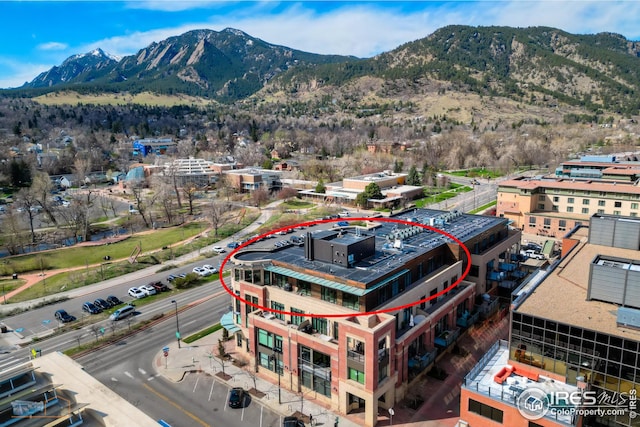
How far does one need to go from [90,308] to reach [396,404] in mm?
38055

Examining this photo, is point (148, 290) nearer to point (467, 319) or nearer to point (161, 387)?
point (161, 387)

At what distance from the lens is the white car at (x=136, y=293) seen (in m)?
55.5

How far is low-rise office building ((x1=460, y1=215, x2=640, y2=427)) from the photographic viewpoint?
24.3 meters

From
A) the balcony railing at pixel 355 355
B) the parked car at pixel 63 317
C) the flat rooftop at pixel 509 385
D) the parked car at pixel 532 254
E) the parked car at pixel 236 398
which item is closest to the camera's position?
the flat rooftop at pixel 509 385

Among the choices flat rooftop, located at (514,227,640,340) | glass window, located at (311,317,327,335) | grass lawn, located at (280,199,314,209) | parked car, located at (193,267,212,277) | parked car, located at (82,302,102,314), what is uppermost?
flat rooftop, located at (514,227,640,340)

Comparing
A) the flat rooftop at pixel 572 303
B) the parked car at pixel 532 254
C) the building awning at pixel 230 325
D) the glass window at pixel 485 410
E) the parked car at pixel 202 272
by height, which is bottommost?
the parked car at pixel 202 272

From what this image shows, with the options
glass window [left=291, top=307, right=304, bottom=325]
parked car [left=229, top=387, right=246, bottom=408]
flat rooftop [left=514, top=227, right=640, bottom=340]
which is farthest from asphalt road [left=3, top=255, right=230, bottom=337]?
flat rooftop [left=514, top=227, right=640, bottom=340]

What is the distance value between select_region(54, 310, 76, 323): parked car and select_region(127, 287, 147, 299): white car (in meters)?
7.33

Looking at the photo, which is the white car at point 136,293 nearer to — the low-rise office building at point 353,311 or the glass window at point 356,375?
the low-rise office building at point 353,311

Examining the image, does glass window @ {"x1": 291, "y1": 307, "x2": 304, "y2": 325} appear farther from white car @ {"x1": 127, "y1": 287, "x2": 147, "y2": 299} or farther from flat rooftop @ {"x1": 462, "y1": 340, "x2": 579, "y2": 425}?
white car @ {"x1": 127, "y1": 287, "x2": 147, "y2": 299}

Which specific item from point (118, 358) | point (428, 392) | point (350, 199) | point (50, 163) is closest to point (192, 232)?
point (350, 199)

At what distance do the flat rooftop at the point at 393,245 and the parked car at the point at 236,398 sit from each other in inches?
423

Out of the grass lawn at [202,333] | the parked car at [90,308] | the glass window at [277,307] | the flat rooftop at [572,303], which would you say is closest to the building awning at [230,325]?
the grass lawn at [202,333]

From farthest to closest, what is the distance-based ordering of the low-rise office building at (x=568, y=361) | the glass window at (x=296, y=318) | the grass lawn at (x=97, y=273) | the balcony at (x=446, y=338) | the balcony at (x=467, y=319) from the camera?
the grass lawn at (x=97, y=273) → the balcony at (x=467, y=319) → the balcony at (x=446, y=338) → the glass window at (x=296, y=318) → the low-rise office building at (x=568, y=361)
